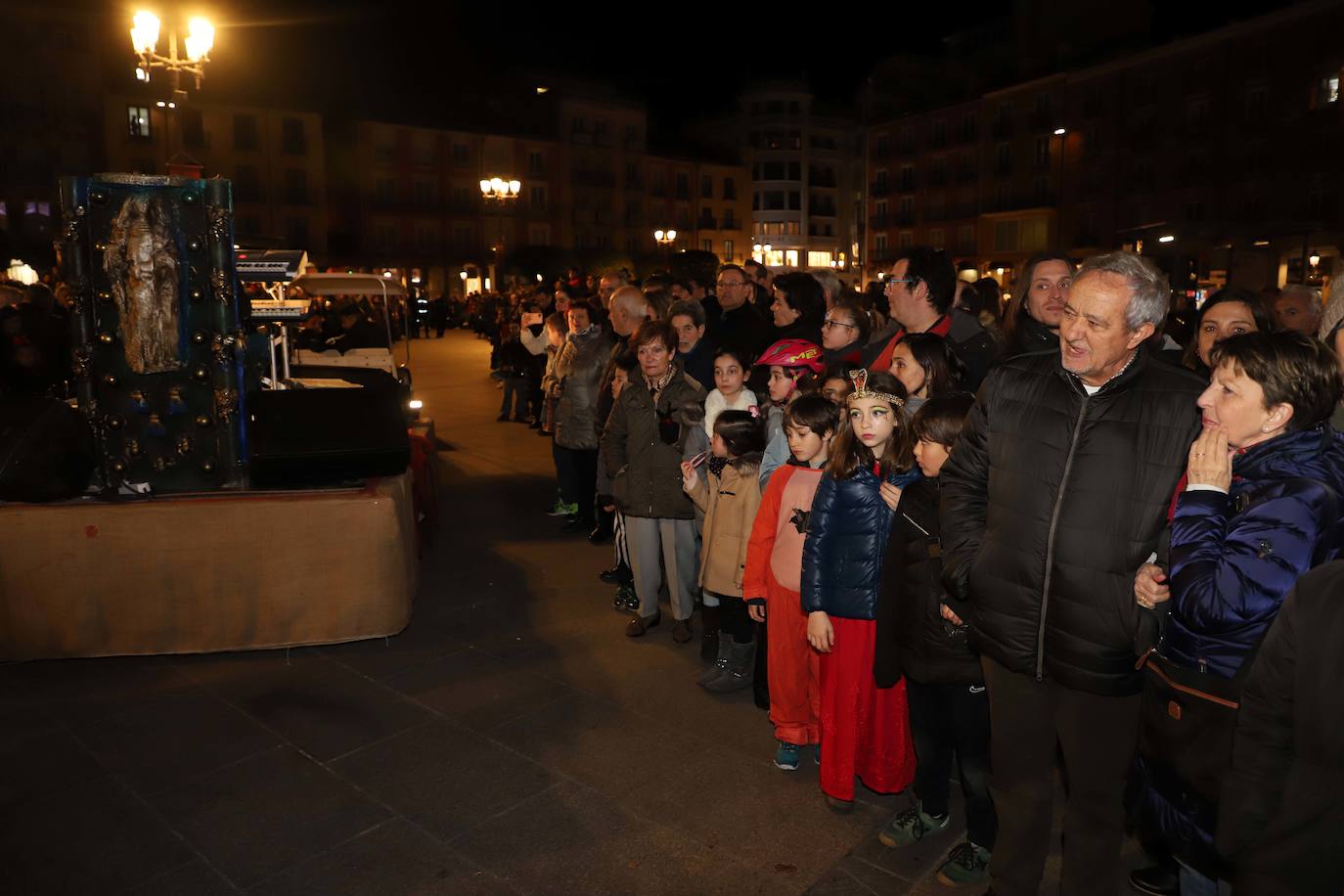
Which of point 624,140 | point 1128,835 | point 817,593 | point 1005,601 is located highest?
point 624,140

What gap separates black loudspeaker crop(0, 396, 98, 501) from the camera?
15.9 ft

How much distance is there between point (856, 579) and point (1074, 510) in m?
1.19

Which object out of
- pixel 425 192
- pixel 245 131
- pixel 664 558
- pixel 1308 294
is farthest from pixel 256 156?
pixel 1308 294

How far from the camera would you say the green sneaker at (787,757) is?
4.00 m

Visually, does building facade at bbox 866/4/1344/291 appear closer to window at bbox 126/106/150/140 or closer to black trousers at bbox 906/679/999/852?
black trousers at bbox 906/679/999/852

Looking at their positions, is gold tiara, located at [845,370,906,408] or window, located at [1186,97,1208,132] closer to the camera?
gold tiara, located at [845,370,906,408]

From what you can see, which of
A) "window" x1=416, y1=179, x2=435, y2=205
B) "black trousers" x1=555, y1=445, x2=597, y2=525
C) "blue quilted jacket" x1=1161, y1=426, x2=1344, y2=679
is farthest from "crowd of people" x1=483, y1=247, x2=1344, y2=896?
"window" x1=416, y1=179, x2=435, y2=205

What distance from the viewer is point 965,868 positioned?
321 cm

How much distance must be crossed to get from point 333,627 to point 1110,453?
4.29 m

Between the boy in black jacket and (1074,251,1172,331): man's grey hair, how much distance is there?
0.76 meters

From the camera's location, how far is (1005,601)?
2.68 meters

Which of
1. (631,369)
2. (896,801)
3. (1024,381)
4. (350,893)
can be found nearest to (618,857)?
(350,893)

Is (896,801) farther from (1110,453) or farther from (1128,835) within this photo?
(1110,453)

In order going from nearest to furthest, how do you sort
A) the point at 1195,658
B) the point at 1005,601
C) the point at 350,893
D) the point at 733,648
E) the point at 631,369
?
1. the point at 1195,658
2. the point at 1005,601
3. the point at 350,893
4. the point at 733,648
5. the point at 631,369
